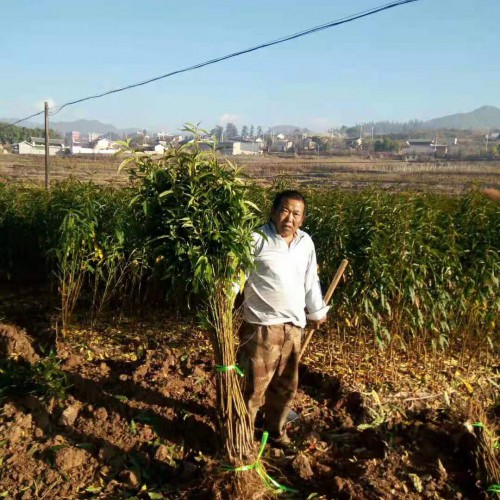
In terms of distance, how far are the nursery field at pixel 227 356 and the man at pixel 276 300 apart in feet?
0.55

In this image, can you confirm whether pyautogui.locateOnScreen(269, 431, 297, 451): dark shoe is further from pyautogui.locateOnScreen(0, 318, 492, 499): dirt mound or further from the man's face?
the man's face

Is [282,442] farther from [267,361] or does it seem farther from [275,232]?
[275,232]

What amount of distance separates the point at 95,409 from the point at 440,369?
318 centimetres

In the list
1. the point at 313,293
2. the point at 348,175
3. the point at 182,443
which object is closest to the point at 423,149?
the point at 348,175

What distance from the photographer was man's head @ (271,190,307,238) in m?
3.27

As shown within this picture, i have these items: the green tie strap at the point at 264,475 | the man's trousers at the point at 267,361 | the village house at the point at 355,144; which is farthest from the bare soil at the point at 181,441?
the village house at the point at 355,144

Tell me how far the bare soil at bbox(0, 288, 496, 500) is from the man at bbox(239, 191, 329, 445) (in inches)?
22.7

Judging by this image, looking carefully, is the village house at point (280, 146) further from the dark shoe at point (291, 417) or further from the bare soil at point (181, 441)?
the dark shoe at point (291, 417)

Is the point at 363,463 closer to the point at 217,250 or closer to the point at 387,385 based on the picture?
the point at 387,385

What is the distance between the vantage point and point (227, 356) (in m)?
3.21

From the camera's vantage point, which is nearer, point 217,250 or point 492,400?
point 217,250

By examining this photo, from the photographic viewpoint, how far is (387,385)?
4.56 m

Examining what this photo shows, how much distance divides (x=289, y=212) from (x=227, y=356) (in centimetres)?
98

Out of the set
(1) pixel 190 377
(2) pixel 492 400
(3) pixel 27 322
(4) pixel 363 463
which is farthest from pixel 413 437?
(3) pixel 27 322
